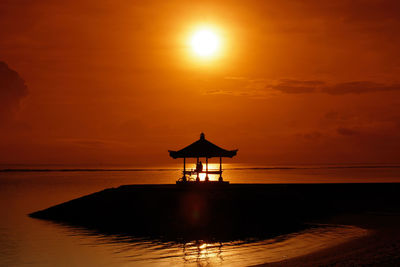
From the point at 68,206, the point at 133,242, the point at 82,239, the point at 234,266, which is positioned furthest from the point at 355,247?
→ the point at 68,206

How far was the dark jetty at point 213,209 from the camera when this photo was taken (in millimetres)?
26547

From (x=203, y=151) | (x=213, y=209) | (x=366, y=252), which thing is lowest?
(x=366, y=252)

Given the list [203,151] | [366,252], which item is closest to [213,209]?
[203,151]

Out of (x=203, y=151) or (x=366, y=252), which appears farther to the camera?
(x=203, y=151)

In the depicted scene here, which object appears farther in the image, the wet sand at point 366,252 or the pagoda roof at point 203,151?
the pagoda roof at point 203,151

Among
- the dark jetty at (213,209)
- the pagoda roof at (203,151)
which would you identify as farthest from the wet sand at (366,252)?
Answer: the pagoda roof at (203,151)

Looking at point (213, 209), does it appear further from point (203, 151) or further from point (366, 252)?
point (366, 252)

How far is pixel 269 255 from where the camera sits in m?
19.2

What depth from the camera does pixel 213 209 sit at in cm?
2903

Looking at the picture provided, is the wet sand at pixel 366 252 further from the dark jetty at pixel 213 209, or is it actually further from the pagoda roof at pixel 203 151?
the pagoda roof at pixel 203 151

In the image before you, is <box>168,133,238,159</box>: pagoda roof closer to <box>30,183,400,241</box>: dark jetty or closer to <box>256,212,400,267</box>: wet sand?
<box>30,183,400,241</box>: dark jetty

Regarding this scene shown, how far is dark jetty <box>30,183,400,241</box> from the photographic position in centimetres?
2655

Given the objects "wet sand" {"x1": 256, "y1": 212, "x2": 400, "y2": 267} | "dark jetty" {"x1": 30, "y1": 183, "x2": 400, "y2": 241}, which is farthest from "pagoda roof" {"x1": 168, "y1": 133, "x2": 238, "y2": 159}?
"wet sand" {"x1": 256, "y1": 212, "x2": 400, "y2": 267}

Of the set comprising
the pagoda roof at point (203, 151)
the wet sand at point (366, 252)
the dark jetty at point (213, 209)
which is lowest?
the wet sand at point (366, 252)
